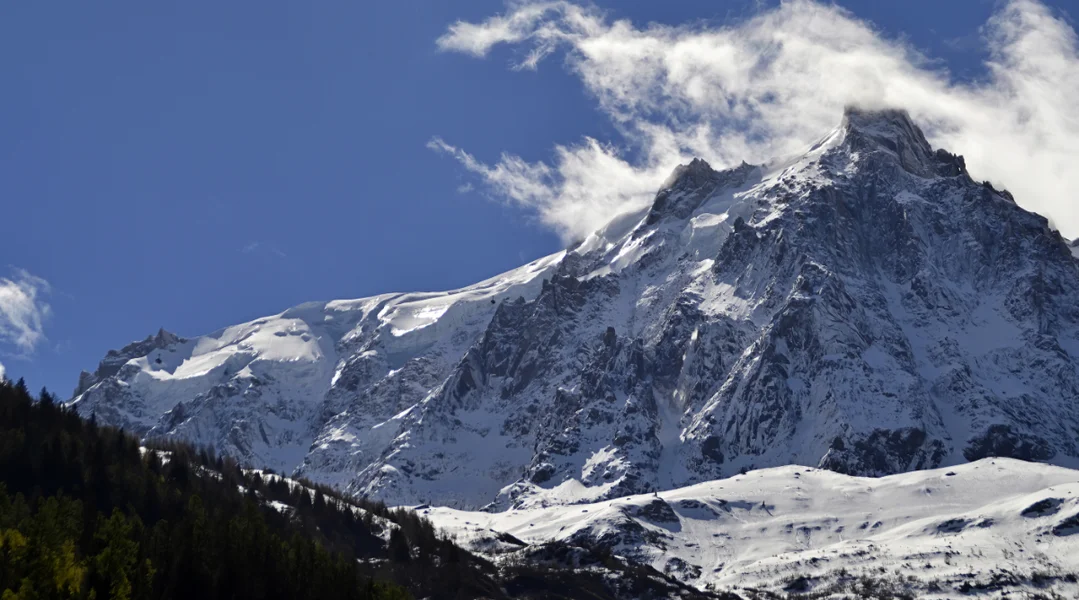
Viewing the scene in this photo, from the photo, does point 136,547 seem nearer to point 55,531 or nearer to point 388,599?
point 55,531

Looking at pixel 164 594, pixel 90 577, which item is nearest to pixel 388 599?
pixel 164 594

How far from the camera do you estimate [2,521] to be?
198m

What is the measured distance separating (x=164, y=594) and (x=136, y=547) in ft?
25.5

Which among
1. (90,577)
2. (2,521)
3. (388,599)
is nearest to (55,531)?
(2,521)

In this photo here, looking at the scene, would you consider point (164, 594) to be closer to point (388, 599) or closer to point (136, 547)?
→ point (136, 547)

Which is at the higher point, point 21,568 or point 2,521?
point 2,521

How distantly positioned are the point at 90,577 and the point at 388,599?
43590 mm

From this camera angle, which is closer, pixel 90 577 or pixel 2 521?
pixel 90 577

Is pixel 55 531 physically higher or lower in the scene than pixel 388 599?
higher

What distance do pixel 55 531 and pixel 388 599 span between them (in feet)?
156

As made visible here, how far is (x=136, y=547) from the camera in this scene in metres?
196

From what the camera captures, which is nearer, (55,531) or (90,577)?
(90,577)

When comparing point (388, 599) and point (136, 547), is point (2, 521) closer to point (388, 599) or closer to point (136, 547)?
point (136, 547)

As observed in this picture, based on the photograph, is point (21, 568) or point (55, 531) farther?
point (55, 531)
